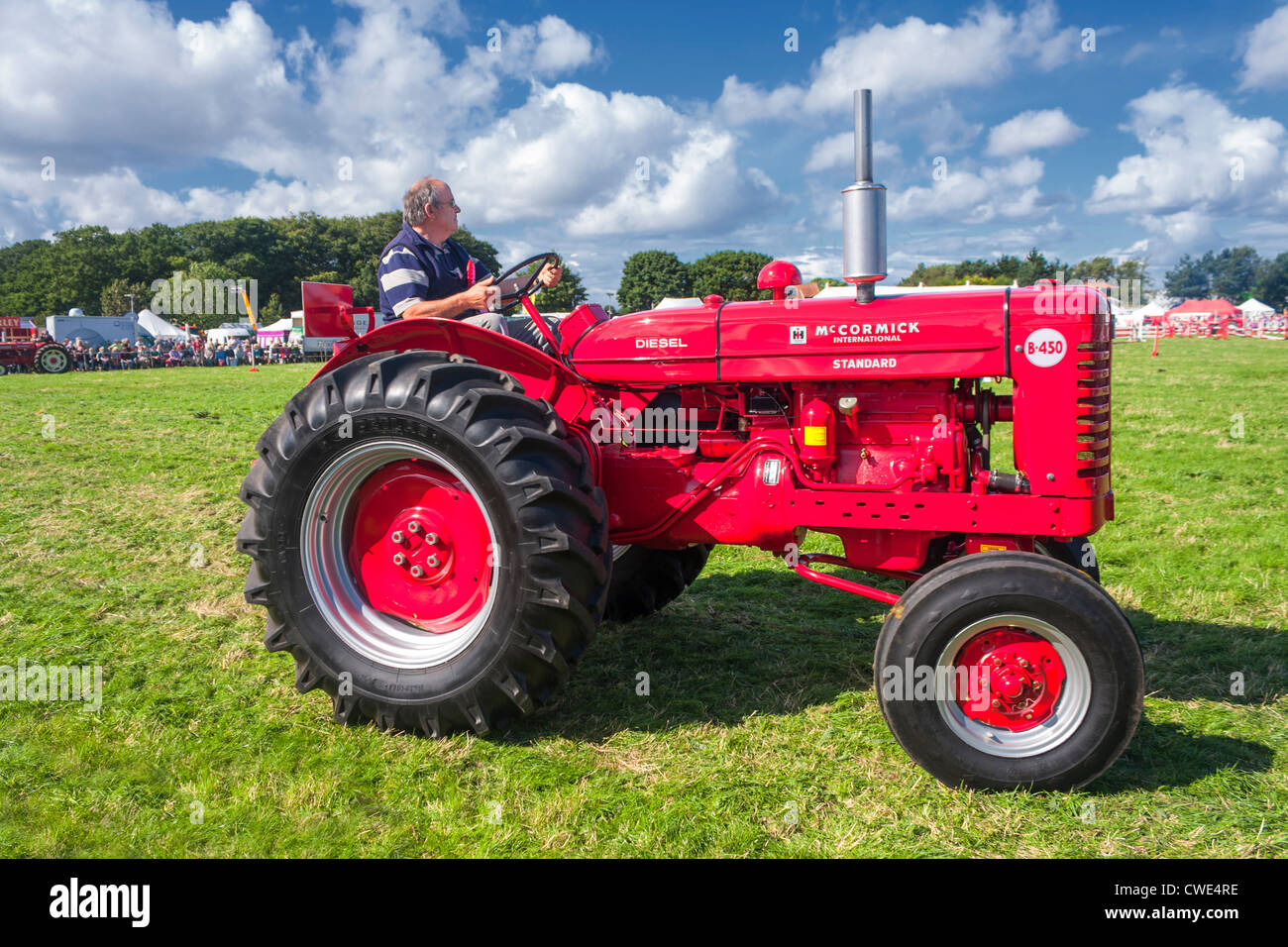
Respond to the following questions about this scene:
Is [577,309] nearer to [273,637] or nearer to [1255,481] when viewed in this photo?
[273,637]

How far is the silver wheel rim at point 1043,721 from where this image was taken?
Result: 2.92m

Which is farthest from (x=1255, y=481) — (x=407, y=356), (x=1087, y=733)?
(x=407, y=356)

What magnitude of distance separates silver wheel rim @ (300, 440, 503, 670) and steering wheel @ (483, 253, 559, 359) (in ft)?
2.90

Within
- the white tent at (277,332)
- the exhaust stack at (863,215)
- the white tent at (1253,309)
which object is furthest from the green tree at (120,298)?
the white tent at (1253,309)

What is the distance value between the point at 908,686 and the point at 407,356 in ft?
7.36

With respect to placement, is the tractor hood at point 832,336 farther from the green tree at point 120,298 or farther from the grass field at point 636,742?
the green tree at point 120,298

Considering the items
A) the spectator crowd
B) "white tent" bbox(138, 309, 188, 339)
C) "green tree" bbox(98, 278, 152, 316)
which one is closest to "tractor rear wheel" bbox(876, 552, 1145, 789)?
the spectator crowd

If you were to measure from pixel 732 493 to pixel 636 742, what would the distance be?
1.07m

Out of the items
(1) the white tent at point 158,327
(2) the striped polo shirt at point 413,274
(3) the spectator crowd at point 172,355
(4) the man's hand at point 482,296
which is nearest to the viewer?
(4) the man's hand at point 482,296

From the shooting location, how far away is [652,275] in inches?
1601

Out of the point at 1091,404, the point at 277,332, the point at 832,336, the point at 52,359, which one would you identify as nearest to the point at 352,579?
the point at 832,336

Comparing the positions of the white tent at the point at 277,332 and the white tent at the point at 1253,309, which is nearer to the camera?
the white tent at the point at 277,332

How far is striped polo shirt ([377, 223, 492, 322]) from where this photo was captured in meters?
4.11

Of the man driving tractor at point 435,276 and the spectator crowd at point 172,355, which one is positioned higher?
the spectator crowd at point 172,355
